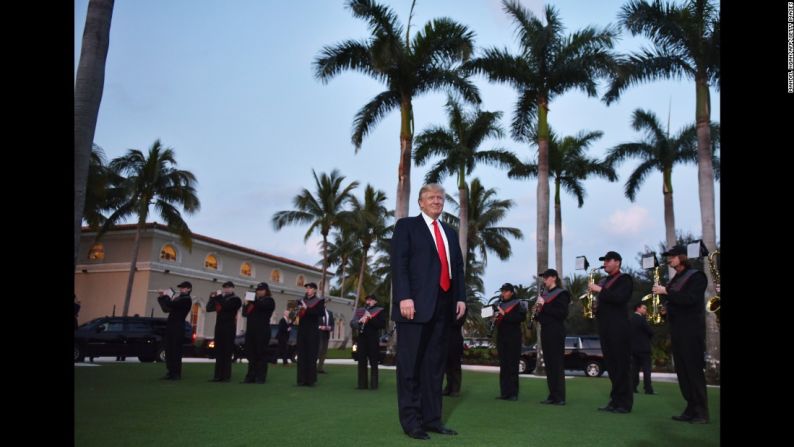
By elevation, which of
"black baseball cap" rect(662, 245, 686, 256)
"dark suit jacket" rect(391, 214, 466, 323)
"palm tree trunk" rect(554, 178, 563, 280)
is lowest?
"dark suit jacket" rect(391, 214, 466, 323)

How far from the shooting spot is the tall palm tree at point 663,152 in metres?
28.9

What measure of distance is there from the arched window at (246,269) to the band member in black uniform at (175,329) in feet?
102

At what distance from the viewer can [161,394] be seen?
8570mm

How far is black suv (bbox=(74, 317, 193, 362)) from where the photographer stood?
20.1 m

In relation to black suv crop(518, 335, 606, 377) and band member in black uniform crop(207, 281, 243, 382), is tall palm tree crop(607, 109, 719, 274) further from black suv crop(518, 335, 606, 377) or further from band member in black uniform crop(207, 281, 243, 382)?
band member in black uniform crop(207, 281, 243, 382)

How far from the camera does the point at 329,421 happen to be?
5.88 meters

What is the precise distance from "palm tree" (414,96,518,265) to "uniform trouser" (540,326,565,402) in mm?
17973

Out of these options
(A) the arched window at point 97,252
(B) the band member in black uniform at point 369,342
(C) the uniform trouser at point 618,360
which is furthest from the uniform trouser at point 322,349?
(A) the arched window at point 97,252

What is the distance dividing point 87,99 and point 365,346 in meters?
7.51

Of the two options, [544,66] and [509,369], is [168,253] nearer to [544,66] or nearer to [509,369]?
[544,66]

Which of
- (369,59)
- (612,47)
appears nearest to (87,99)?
(369,59)

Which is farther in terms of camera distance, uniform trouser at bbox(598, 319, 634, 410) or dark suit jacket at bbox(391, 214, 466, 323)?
uniform trouser at bbox(598, 319, 634, 410)

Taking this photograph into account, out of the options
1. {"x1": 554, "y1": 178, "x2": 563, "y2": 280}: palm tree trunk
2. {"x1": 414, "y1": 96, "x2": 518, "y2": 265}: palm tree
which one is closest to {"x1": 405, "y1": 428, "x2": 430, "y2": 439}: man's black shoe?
{"x1": 414, "y1": 96, "x2": 518, "y2": 265}: palm tree
